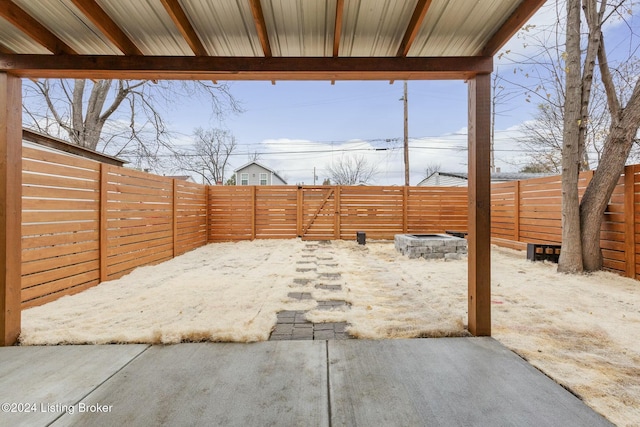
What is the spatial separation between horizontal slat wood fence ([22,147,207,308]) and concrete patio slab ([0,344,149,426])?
4.30 feet

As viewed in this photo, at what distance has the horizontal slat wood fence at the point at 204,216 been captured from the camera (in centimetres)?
321

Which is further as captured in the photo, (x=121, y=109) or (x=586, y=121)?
(x=121, y=109)

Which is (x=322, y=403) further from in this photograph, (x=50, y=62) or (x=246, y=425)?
(x=50, y=62)

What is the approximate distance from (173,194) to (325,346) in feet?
18.0

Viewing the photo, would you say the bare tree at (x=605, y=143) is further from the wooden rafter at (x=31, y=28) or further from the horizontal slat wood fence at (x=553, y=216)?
the wooden rafter at (x=31, y=28)

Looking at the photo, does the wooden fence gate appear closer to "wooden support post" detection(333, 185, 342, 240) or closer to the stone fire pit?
"wooden support post" detection(333, 185, 342, 240)

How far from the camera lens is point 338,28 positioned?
6.81 ft

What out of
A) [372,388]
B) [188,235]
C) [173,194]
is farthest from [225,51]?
[188,235]

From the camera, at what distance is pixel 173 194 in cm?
629

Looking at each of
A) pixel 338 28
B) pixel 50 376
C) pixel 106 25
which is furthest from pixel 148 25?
pixel 50 376

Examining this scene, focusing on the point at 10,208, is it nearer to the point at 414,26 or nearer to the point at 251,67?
the point at 251,67

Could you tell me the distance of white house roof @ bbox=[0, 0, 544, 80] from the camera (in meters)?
1.98

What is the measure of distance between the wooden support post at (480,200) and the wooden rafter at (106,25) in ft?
9.54

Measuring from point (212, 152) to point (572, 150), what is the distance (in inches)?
964
